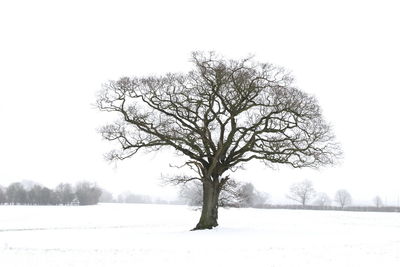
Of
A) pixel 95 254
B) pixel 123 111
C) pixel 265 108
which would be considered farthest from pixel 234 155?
pixel 95 254

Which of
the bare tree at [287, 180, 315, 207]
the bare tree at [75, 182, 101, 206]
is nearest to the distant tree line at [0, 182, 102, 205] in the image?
the bare tree at [75, 182, 101, 206]

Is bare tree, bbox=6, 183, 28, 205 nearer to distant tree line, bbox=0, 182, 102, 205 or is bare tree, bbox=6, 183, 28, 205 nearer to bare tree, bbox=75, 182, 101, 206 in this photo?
distant tree line, bbox=0, 182, 102, 205

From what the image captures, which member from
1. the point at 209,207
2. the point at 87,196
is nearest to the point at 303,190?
the point at 87,196

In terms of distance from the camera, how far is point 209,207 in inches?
1289

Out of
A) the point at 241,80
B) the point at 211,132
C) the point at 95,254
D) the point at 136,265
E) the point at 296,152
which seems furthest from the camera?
the point at 211,132

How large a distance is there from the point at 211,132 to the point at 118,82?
833 centimetres

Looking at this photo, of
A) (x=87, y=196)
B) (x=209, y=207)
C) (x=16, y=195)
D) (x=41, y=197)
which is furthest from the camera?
(x=87, y=196)

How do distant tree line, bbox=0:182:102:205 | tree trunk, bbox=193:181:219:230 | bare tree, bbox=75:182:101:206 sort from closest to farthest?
tree trunk, bbox=193:181:219:230 < distant tree line, bbox=0:182:102:205 < bare tree, bbox=75:182:101:206

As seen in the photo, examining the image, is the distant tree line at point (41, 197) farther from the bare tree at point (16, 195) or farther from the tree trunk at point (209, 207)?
the tree trunk at point (209, 207)

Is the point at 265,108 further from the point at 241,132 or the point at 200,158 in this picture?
the point at 200,158

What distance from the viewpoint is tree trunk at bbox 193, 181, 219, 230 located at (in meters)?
32.2

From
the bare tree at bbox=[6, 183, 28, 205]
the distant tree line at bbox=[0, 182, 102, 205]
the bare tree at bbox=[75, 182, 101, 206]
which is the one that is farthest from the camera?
the bare tree at bbox=[75, 182, 101, 206]

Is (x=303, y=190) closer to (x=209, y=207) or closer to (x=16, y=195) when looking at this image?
(x=16, y=195)

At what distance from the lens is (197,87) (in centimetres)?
3088
